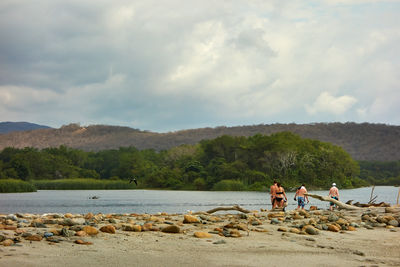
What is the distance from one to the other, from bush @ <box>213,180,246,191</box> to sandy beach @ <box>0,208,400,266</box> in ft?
278

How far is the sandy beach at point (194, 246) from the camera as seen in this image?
1044 cm

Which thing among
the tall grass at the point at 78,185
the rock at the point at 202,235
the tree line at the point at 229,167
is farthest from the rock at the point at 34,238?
the tall grass at the point at 78,185

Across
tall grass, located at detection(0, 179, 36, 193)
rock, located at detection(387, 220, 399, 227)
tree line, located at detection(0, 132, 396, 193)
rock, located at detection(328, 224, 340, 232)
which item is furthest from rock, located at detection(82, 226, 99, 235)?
tree line, located at detection(0, 132, 396, 193)

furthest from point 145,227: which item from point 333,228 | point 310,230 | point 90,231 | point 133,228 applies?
point 333,228

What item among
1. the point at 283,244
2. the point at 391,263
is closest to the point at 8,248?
the point at 283,244

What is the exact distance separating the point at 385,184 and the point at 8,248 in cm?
16063

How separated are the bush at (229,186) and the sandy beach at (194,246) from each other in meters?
84.7

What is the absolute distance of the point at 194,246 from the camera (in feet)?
40.3

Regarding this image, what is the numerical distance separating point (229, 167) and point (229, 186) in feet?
33.3

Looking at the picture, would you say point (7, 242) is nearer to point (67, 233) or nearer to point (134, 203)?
point (67, 233)

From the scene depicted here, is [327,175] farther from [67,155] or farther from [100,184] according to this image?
[67,155]

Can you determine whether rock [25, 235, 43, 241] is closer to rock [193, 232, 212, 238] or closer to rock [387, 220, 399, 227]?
rock [193, 232, 212, 238]

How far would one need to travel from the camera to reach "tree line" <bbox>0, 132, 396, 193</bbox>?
110062 mm

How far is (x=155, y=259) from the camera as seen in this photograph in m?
10.6
